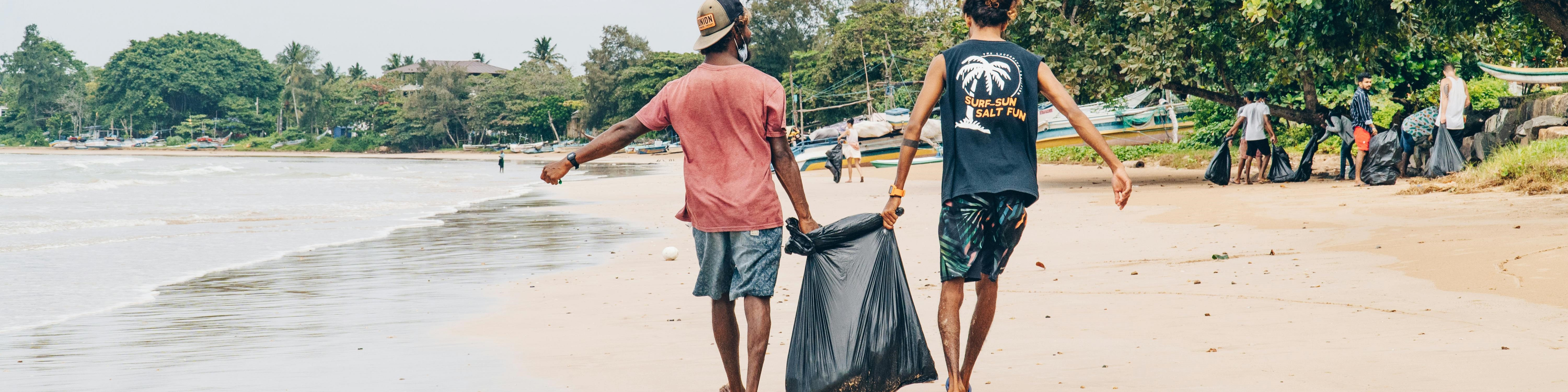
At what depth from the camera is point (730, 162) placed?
3.29m

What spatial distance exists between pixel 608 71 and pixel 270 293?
6207cm

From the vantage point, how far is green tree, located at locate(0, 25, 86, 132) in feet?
340

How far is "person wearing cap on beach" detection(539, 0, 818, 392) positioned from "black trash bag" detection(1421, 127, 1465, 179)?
418 inches

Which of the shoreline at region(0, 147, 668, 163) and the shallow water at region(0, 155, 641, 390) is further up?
the shallow water at region(0, 155, 641, 390)

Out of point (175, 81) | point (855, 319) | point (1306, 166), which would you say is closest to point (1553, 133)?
point (1306, 166)

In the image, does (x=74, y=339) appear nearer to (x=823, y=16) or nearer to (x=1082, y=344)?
(x=1082, y=344)

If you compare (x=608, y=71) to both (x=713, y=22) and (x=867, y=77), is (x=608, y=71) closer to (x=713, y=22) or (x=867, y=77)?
(x=867, y=77)

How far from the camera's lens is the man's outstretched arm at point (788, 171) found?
3.33 m

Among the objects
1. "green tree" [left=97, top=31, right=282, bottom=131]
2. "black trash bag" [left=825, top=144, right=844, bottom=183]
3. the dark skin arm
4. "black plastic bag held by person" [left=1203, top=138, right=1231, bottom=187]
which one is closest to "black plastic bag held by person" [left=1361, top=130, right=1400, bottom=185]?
"black plastic bag held by person" [left=1203, top=138, right=1231, bottom=187]

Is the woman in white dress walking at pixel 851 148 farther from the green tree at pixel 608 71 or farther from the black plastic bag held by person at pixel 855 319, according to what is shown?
the green tree at pixel 608 71

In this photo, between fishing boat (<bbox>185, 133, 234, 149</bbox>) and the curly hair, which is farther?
fishing boat (<bbox>185, 133, 234, 149</bbox>)

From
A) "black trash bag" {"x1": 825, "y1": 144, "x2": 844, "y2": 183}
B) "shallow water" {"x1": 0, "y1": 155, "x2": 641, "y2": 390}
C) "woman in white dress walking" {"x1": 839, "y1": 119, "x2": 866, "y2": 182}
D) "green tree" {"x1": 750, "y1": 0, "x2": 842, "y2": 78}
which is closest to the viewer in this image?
"shallow water" {"x1": 0, "y1": 155, "x2": 641, "y2": 390}

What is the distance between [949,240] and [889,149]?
26.1 m

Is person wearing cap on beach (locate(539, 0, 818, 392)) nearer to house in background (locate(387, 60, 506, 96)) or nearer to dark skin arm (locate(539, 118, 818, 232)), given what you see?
dark skin arm (locate(539, 118, 818, 232))
